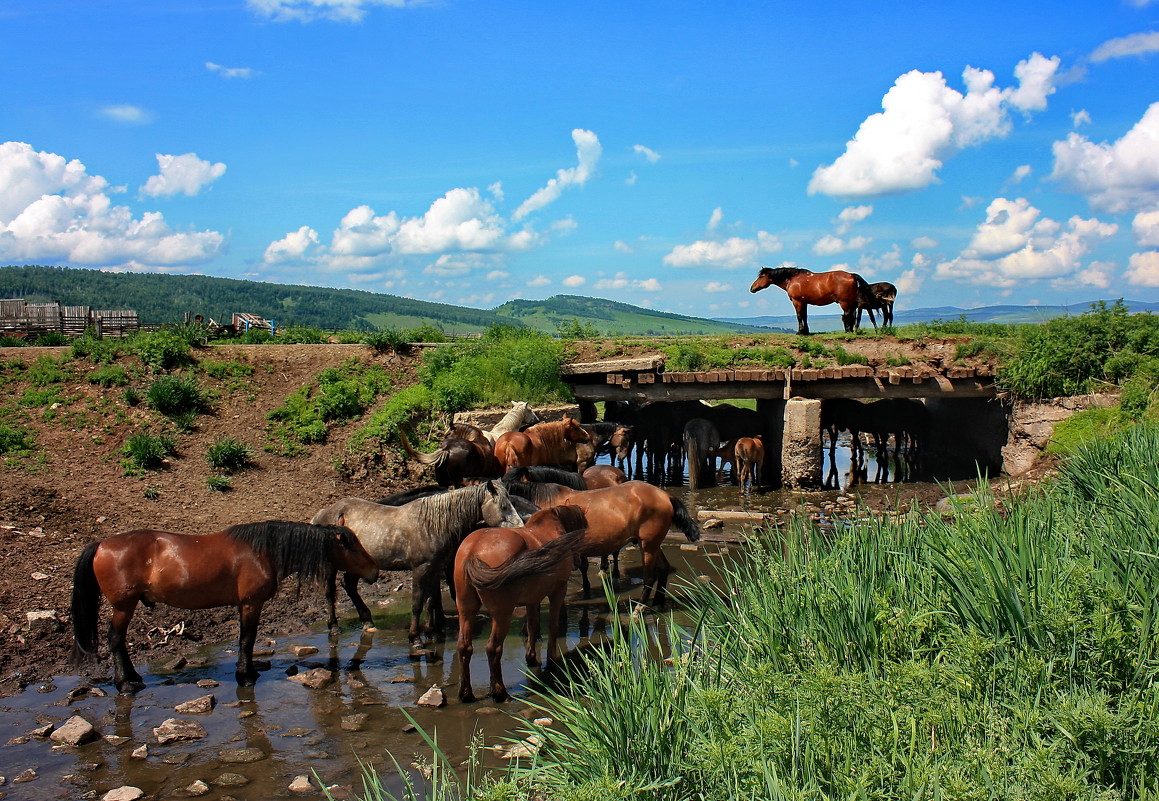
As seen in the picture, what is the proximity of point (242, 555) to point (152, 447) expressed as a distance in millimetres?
7575

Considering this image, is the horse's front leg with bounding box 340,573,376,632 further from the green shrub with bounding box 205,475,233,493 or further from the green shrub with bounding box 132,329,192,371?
the green shrub with bounding box 132,329,192,371

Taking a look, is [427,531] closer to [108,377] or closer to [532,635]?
[532,635]

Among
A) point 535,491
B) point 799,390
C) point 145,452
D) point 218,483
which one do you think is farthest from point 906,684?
point 799,390

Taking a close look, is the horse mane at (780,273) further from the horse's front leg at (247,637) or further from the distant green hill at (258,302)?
the distant green hill at (258,302)

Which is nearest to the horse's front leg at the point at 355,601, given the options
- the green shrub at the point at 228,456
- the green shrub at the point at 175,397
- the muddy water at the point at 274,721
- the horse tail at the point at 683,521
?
the muddy water at the point at 274,721

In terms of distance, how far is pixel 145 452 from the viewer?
13.5 meters

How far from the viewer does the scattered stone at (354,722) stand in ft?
20.7

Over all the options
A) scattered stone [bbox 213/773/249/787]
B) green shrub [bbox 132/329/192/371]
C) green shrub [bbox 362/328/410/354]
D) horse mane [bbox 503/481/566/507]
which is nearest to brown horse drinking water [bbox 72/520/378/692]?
scattered stone [bbox 213/773/249/787]

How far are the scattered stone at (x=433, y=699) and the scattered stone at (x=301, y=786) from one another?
53.5 inches

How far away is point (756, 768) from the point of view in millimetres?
3258

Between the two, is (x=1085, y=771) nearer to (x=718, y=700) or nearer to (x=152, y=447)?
(x=718, y=700)

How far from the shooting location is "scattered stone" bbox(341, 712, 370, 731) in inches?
248

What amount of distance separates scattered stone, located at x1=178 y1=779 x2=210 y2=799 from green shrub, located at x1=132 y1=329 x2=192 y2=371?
13651 millimetres

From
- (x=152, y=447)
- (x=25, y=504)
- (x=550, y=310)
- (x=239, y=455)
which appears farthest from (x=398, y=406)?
(x=550, y=310)
